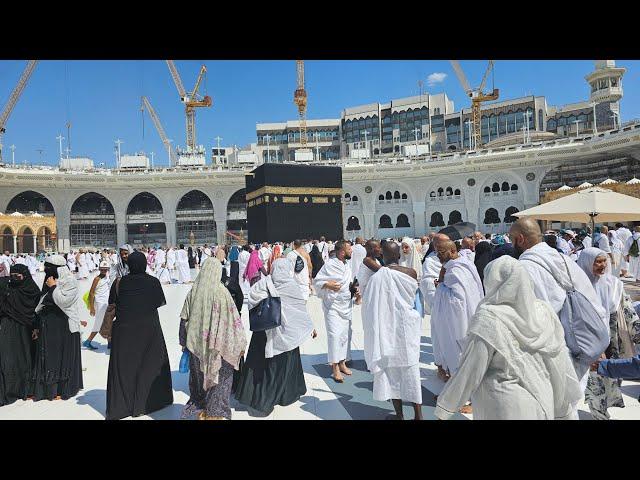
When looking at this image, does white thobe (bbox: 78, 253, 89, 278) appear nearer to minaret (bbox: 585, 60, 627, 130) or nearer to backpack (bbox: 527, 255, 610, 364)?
backpack (bbox: 527, 255, 610, 364)

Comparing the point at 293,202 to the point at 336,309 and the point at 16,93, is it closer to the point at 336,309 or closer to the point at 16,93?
the point at 336,309

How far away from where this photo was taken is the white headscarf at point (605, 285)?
10.0 ft

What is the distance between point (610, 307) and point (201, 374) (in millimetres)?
2849

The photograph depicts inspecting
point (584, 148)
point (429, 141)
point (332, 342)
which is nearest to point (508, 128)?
point (429, 141)

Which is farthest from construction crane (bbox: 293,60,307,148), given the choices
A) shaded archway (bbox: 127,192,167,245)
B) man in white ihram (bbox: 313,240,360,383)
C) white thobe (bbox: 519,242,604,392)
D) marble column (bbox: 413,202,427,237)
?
white thobe (bbox: 519,242,604,392)

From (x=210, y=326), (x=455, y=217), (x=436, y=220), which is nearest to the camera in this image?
(x=210, y=326)

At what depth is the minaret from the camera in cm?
3975

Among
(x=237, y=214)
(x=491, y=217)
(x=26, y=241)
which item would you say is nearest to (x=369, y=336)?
(x=26, y=241)

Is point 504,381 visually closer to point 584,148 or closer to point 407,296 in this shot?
point 407,296

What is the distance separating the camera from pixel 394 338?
282 centimetres

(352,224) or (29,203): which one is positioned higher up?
(29,203)

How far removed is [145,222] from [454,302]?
32.1 m
